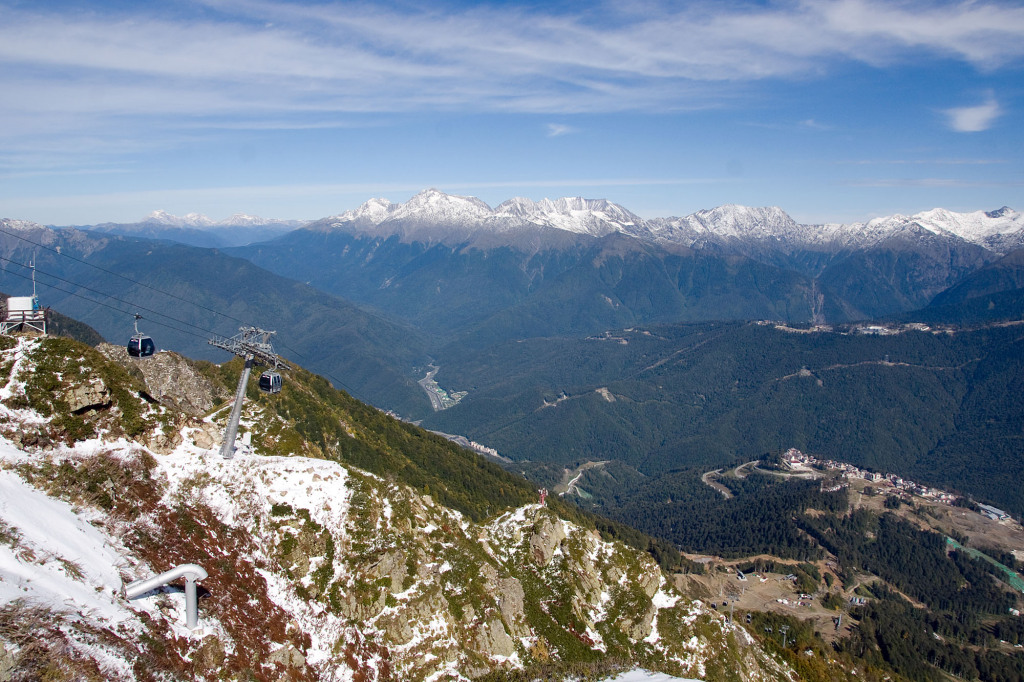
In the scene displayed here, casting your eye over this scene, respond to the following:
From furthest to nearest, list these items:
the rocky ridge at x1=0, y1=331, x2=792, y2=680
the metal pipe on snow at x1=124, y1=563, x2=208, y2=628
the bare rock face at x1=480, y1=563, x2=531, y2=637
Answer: the bare rock face at x1=480, y1=563, x2=531, y2=637 → the metal pipe on snow at x1=124, y1=563, x2=208, y2=628 → the rocky ridge at x1=0, y1=331, x2=792, y2=680

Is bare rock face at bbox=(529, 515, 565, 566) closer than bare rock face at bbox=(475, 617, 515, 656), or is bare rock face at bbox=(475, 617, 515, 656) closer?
bare rock face at bbox=(475, 617, 515, 656)

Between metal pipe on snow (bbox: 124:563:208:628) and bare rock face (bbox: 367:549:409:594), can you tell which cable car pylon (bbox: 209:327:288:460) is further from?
metal pipe on snow (bbox: 124:563:208:628)

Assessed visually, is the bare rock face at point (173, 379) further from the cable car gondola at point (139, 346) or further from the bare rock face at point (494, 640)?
the bare rock face at point (494, 640)

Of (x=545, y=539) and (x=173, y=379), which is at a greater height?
(x=173, y=379)

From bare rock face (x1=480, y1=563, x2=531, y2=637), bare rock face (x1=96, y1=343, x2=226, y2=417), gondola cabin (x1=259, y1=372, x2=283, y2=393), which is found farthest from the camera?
bare rock face (x1=96, y1=343, x2=226, y2=417)

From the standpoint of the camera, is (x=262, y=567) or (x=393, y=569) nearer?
(x=262, y=567)

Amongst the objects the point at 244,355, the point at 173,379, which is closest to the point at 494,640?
the point at 244,355

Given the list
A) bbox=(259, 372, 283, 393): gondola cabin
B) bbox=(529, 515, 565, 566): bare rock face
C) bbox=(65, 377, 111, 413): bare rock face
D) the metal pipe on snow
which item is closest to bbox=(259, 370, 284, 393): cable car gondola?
bbox=(259, 372, 283, 393): gondola cabin

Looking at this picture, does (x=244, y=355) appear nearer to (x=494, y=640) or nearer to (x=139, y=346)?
(x=139, y=346)
